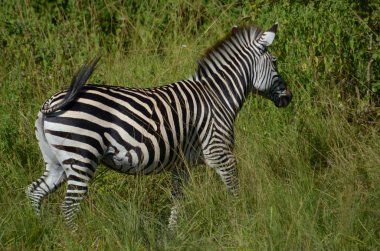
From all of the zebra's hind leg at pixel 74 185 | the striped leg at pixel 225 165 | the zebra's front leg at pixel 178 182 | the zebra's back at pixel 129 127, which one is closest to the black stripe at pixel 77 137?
the zebra's back at pixel 129 127

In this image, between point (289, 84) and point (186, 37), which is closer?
point (289, 84)

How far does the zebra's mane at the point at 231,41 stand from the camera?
6.43m

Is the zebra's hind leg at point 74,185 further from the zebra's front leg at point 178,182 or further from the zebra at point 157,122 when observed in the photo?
the zebra's front leg at point 178,182

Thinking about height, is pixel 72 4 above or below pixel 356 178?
below

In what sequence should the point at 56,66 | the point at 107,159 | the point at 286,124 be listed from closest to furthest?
the point at 107,159, the point at 286,124, the point at 56,66

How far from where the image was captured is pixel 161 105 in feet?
19.2

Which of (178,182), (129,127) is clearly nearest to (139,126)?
(129,127)

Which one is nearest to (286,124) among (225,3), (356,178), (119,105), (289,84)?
(289,84)

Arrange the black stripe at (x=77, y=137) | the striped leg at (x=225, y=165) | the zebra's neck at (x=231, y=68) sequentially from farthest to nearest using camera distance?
the zebra's neck at (x=231, y=68), the striped leg at (x=225, y=165), the black stripe at (x=77, y=137)

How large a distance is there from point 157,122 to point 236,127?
137cm

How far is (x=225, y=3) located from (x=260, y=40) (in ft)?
9.70

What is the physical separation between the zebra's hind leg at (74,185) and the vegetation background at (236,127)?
66 mm

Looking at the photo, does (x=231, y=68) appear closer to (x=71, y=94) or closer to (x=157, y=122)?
(x=157, y=122)

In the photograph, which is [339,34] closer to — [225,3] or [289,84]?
[289,84]
